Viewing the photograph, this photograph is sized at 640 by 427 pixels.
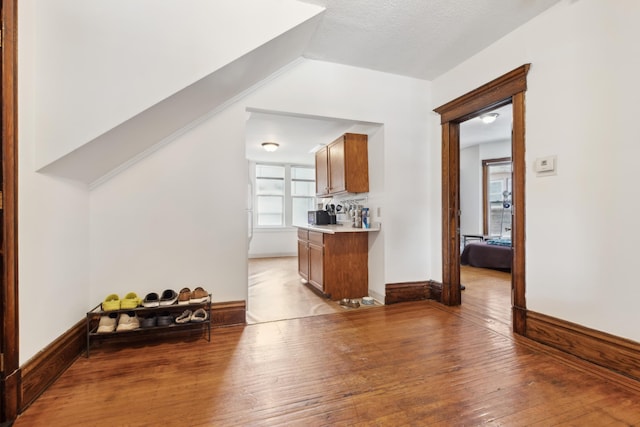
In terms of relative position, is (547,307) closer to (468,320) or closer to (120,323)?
(468,320)

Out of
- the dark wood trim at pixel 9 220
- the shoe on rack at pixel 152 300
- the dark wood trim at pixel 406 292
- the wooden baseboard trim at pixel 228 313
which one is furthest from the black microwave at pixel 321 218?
the dark wood trim at pixel 9 220

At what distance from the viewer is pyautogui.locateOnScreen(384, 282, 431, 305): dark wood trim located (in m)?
3.35

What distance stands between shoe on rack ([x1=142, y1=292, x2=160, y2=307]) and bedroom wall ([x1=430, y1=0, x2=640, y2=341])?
3066mm

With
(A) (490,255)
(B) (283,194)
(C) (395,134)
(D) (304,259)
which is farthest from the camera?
(B) (283,194)

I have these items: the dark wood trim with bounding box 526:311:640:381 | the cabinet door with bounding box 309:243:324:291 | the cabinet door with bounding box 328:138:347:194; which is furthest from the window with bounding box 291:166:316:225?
the dark wood trim with bounding box 526:311:640:381

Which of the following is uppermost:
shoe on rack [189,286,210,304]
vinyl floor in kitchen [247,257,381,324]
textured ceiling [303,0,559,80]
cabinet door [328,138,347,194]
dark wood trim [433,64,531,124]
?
textured ceiling [303,0,559,80]

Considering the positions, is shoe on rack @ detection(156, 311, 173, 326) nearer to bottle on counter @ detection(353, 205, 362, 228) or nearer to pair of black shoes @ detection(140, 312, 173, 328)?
pair of black shoes @ detection(140, 312, 173, 328)

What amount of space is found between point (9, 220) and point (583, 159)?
11.5ft

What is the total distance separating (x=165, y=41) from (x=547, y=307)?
342 cm

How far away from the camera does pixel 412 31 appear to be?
8.55 ft

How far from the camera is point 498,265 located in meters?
5.12

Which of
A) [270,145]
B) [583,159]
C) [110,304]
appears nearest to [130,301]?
[110,304]

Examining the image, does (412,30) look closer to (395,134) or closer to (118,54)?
(395,134)

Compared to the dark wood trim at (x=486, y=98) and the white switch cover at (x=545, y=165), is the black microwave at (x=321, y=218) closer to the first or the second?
the dark wood trim at (x=486, y=98)
